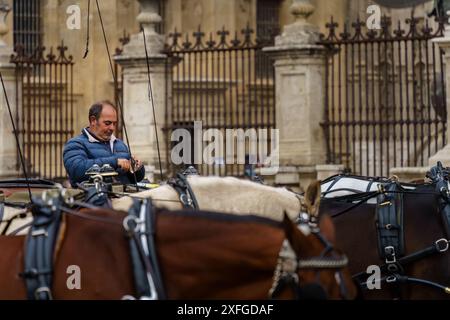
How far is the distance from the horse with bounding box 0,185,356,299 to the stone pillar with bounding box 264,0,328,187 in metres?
11.2

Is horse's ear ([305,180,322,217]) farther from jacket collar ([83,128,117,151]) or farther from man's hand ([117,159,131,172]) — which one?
jacket collar ([83,128,117,151])

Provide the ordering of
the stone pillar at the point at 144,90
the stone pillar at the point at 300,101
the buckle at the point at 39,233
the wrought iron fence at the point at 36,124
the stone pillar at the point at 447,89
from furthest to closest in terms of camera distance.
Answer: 1. the wrought iron fence at the point at 36,124
2. the stone pillar at the point at 144,90
3. the stone pillar at the point at 300,101
4. the stone pillar at the point at 447,89
5. the buckle at the point at 39,233

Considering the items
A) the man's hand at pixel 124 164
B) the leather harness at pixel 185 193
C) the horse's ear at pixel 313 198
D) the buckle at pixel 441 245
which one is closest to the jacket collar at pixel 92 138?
the man's hand at pixel 124 164

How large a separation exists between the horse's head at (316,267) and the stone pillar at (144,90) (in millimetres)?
12093

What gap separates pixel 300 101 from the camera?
55.5ft

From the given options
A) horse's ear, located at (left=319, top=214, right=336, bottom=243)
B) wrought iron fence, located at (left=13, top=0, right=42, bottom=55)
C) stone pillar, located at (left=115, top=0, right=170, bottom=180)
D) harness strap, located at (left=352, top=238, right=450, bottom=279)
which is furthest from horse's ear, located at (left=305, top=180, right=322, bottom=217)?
wrought iron fence, located at (left=13, top=0, right=42, bottom=55)

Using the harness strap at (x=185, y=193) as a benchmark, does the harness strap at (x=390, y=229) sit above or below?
below

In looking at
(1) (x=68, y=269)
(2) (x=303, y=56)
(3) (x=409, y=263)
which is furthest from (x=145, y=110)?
(1) (x=68, y=269)

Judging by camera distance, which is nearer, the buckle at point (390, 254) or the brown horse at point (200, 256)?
the brown horse at point (200, 256)

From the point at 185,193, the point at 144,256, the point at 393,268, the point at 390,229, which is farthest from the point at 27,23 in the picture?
→ the point at 144,256

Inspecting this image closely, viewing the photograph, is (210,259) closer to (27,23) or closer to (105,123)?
(105,123)

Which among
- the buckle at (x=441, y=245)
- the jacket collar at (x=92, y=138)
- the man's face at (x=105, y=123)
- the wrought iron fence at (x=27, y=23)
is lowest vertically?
the buckle at (x=441, y=245)

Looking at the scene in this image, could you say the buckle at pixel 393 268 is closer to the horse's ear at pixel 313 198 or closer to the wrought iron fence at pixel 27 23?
the horse's ear at pixel 313 198

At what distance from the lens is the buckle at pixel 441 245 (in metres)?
7.47
